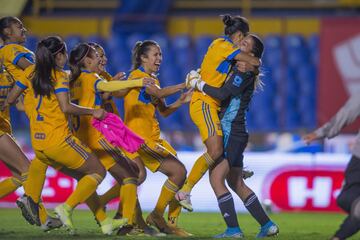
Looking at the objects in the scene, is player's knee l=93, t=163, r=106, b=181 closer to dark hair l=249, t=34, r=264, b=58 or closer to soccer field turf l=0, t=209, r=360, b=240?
soccer field turf l=0, t=209, r=360, b=240

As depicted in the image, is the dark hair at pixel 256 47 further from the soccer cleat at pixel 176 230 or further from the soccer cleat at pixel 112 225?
the soccer cleat at pixel 112 225

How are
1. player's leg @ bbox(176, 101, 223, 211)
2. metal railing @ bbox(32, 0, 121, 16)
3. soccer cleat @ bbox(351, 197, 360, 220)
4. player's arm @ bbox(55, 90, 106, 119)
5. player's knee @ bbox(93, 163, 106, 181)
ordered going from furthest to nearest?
metal railing @ bbox(32, 0, 121, 16) → player's leg @ bbox(176, 101, 223, 211) → player's knee @ bbox(93, 163, 106, 181) → player's arm @ bbox(55, 90, 106, 119) → soccer cleat @ bbox(351, 197, 360, 220)

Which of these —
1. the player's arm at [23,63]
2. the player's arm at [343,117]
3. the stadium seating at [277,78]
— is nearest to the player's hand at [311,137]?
the player's arm at [343,117]

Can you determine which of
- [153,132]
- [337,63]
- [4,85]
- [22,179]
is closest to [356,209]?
[153,132]

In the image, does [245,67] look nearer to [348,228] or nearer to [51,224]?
[348,228]

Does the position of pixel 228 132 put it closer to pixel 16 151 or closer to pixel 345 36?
pixel 16 151

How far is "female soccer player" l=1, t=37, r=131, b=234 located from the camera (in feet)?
30.5

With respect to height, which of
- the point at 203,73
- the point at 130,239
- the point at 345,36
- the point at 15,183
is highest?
the point at 345,36

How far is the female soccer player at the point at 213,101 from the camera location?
966 cm

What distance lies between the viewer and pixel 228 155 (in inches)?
382

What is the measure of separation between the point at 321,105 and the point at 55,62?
8959 mm

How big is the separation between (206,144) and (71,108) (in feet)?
4.92

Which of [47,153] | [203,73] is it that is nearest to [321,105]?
[203,73]

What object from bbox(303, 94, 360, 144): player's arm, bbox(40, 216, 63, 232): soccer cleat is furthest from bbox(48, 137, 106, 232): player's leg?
bbox(303, 94, 360, 144): player's arm
